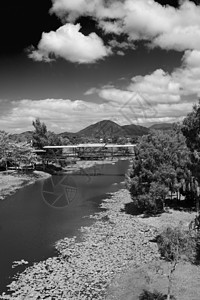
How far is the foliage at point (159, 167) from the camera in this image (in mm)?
40062

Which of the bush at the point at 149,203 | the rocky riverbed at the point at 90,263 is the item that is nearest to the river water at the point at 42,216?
the rocky riverbed at the point at 90,263

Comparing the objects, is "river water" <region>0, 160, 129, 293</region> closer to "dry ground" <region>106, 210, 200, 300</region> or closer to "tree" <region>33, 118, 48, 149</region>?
"dry ground" <region>106, 210, 200, 300</region>

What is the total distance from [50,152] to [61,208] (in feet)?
182

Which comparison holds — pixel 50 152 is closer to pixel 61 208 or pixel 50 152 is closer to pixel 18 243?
pixel 61 208

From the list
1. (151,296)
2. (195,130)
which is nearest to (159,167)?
(195,130)

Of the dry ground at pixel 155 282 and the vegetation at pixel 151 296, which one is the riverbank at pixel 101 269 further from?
the vegetation at pixel 151 296

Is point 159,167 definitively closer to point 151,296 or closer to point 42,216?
point 42,216

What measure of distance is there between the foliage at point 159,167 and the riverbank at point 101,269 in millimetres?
4948

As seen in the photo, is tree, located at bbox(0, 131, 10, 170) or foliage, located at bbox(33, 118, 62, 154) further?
foliage, located at bbox(33, 118, 62, 154)

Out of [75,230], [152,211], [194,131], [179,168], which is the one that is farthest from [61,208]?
[194,131]

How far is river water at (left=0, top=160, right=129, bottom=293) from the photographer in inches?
1190

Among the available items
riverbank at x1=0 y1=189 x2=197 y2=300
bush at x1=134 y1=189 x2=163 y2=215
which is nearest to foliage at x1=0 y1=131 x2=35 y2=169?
bush at x1=134 y1=189 x2=163 y2=215

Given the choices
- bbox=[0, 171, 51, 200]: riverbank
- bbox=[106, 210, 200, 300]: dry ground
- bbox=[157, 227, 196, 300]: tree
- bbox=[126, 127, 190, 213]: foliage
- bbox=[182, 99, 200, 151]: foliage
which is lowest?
bbox=[106, 210, 200, 300]: dry ground

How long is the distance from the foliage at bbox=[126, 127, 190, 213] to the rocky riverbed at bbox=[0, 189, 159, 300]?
5.26m
